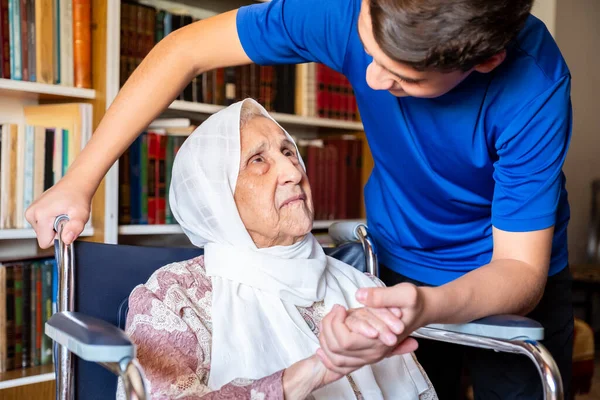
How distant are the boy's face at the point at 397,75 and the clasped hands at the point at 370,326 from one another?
0.29m

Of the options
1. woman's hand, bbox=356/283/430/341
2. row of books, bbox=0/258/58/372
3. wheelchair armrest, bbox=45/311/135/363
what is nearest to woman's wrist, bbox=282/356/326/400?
woman's hand, bbox=356/283/430/341

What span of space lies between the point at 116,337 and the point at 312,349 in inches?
19.3

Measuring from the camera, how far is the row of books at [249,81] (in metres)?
2.29

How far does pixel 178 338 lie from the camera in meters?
1.13

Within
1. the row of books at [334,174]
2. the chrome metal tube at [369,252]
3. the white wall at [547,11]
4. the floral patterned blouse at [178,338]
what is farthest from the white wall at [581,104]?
the floral patterned blouse at [178,338]

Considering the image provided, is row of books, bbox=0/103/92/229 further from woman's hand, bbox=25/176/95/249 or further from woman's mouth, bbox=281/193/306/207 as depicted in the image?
woman's mouth, bbox=281/193/306/207

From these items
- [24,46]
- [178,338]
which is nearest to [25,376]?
[24,46]

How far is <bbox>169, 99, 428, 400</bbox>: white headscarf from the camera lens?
124cm

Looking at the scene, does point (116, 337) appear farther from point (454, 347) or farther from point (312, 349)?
point (454, 347)

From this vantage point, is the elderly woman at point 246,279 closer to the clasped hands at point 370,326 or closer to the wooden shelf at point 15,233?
the clasped hands at point 370,326

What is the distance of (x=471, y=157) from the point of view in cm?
121

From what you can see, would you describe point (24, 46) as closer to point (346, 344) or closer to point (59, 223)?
point (59, 223)

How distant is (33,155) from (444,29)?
1.63 metres

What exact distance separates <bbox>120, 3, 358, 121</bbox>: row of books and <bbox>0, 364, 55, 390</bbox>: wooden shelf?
3.20 feet
